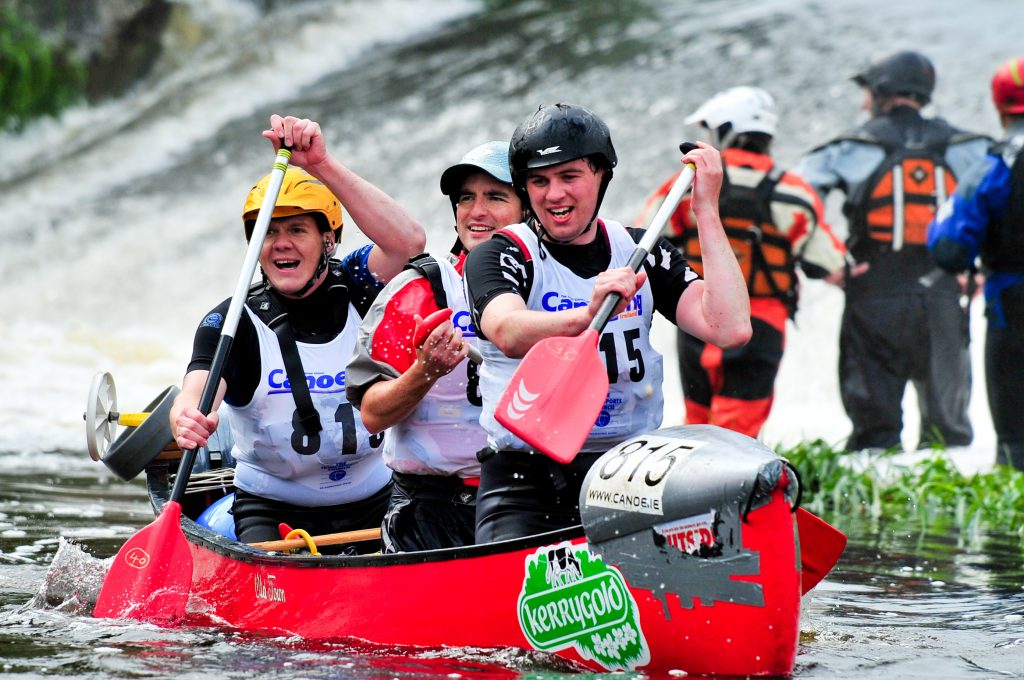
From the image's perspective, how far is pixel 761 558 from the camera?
3742 mm

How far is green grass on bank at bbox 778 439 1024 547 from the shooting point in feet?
25.6

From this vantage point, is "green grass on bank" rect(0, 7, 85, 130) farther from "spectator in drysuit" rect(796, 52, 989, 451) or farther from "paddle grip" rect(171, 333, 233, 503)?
"paddle grip" rect(171, 333, 233, 503)

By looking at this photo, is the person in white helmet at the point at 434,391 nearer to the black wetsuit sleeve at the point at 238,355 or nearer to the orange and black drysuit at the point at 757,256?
the black wetsuit sleeve at the point at 238,355

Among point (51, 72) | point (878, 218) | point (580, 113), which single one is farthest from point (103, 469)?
point (51, 72)

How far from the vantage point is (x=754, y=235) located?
28.0ft

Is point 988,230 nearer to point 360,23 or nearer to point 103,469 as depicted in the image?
point 103,469

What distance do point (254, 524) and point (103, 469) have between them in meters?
5.07

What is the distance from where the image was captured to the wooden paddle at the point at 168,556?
520cm

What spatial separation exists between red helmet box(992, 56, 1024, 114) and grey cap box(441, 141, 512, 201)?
3.38 m

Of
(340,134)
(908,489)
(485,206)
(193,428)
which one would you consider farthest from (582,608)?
Result: (340,134)

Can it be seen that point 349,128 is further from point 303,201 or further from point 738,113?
point 303,201

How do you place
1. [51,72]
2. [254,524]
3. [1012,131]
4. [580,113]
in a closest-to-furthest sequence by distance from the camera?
1. [580,113]
2. [254,524]
3. [1012,131]
4. [51,72]

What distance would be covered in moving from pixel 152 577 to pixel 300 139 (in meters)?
1.58

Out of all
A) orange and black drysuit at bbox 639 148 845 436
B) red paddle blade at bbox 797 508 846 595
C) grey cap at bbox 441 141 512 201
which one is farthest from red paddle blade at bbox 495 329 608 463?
orange and black drysuit at bbox 639 148 845 436
